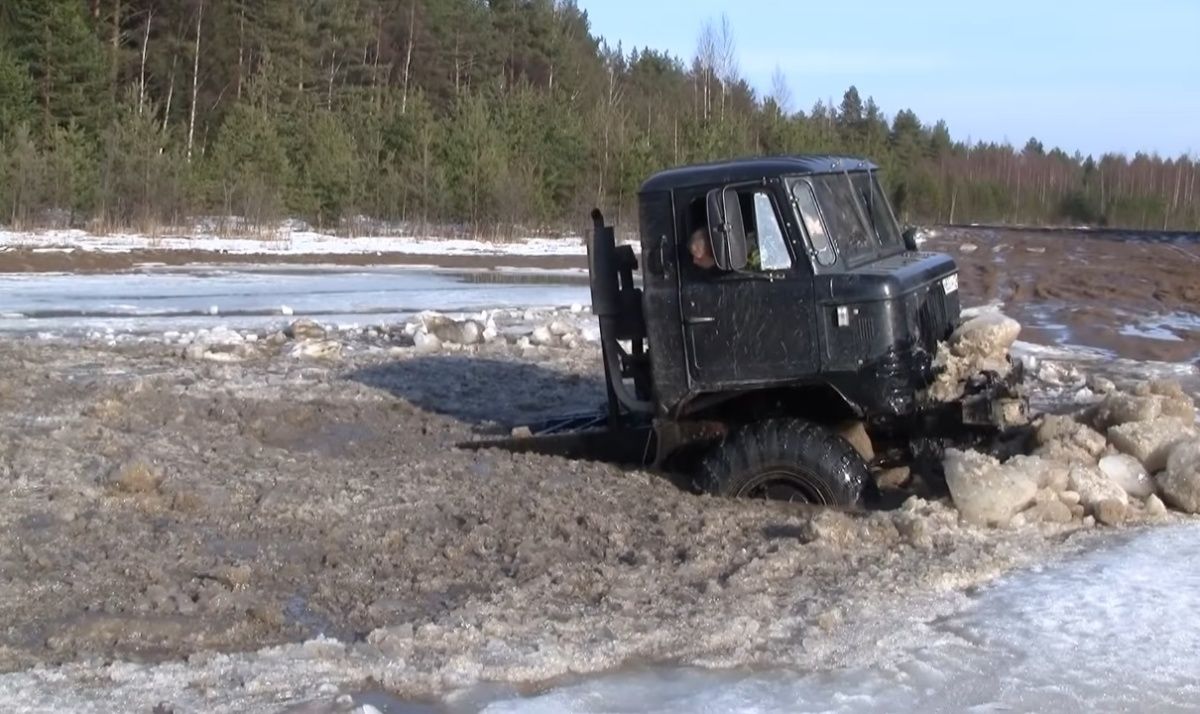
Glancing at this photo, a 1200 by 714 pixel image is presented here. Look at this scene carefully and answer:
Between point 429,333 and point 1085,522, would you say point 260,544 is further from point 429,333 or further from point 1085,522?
point 429,333

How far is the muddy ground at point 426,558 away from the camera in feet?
21.4

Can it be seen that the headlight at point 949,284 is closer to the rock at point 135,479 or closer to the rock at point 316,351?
the rock at point 135,479

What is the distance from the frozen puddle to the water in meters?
14.1

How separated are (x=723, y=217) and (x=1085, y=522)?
275 centimetres

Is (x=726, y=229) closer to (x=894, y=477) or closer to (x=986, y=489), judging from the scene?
(x=986, y=489)

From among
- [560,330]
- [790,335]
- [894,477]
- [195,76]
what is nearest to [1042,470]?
[894,477]

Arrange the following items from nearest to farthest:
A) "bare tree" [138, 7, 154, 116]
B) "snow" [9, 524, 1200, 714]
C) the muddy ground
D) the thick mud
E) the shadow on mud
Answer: "snow" [9, 524, 1200, 714]
the muddy ground
the shadow on mud
the thick mud
"bare tree" [138, 7, 154, 116]

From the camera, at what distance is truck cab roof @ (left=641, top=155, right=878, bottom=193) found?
8.77 meters

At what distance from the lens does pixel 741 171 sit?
28.9ft

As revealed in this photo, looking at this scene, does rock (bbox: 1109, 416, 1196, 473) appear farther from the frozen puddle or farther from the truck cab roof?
the truck cab roof

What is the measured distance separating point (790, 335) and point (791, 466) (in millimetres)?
783

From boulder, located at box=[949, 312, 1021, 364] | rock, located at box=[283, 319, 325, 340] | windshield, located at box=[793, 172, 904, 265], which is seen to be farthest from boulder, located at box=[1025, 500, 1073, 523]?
rock, located at box=[283, 319, 325, 340]

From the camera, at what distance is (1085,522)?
8.41 m

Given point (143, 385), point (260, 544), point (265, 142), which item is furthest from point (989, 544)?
point (265, 142)
